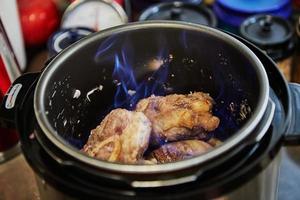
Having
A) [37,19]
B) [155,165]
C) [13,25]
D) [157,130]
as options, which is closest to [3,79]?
[13,25]

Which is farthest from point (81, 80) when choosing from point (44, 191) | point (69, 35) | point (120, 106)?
point (69, 35)

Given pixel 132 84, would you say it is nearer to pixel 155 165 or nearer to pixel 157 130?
pixel 157 130

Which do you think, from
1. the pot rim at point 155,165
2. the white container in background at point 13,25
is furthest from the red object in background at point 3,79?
the pot rim at point 155,165

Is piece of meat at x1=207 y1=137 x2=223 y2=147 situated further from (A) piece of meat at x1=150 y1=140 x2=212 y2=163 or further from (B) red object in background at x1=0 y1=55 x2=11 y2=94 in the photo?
(B) red object in background at x1=0 y1=55 x2=11 y2=94

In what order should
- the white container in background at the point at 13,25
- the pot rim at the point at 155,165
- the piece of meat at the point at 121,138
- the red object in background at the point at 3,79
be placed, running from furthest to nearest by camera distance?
the white container in background at the point at 13,25 < the red object in background at the point at 3,79 < the piece of meat at the point at 121,138 < the pot rim at the point at 155,165

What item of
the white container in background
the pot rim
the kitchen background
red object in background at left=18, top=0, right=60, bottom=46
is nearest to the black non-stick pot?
the pot rim

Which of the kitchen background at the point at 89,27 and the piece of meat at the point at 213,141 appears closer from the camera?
the piece of meat at the point at 213,141

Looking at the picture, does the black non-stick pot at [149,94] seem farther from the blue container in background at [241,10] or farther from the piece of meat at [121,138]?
the blue container in background at [241,10]
